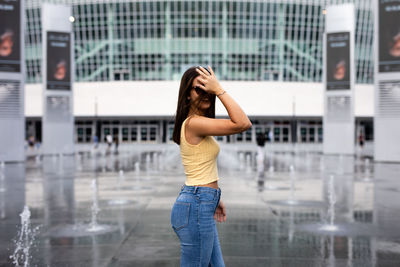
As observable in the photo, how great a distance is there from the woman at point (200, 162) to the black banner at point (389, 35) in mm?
28281

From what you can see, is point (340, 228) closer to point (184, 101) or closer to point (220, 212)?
point (220, 212)

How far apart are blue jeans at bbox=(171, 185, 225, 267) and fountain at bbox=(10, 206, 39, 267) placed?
381 centimetres

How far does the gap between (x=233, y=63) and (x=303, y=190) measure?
58086 millimetres

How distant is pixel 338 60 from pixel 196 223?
126 feet

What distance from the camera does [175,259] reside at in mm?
6438

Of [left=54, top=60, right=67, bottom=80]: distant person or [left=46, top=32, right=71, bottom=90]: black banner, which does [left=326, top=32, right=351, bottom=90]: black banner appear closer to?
[left=46, top=32, right=71, bottom=90]: black banner

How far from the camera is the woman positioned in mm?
3213

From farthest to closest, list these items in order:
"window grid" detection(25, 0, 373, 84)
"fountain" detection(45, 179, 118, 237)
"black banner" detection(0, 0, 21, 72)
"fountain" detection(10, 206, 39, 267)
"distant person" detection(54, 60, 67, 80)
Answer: "window grid" detection(25, 0, 373, 84), "distant person" detection(54, 60, 67, 80), "black banner" detection(0, 0, 21, 72), "fountain" detection(45, 179, 118, 237), "fountain" detection(10, 206, 39, 267)

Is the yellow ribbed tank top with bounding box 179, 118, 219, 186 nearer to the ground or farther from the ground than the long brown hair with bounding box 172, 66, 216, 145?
nearer to the ground

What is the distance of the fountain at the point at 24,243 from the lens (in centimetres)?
649

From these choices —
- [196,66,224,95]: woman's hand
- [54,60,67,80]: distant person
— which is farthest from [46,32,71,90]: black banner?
[196,66,224,95]: woman's hand

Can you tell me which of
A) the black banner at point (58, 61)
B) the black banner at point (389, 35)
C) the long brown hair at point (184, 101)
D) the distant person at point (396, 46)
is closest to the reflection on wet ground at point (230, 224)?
the long brown hair at point (184, 101)

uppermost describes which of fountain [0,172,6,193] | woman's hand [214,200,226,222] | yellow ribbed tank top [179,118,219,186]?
yellow ribbed tank top [179,118,219,186]

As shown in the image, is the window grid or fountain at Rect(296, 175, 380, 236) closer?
fountain at Rect(296, 175, 380, 236)
